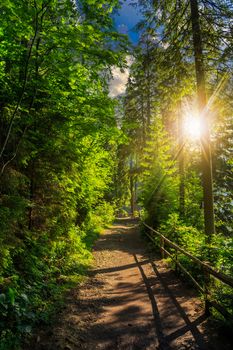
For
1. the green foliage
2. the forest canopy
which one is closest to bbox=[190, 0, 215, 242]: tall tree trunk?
the forest canopy

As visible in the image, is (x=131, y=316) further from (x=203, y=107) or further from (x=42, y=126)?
(x=203, y=107)

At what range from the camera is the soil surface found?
581cm

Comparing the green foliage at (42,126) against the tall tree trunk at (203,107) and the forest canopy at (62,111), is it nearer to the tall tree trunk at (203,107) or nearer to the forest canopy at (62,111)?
the forest canopy at (62,111)

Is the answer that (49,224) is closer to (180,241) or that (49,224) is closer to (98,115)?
(98,115)

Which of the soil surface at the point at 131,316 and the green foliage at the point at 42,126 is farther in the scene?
the green foliage at the point at 42,126

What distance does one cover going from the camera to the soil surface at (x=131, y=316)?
19.1 feet

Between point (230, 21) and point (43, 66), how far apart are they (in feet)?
23.8

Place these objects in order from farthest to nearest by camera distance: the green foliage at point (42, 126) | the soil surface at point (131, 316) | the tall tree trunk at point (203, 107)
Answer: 1. the tall tree trunk at point (203, 107)
2. the green foliage at point (42, 126)
3. the soil surface at point (131, 316)

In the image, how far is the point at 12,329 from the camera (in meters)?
5.26

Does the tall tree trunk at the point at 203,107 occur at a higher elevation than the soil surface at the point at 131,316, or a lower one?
higher

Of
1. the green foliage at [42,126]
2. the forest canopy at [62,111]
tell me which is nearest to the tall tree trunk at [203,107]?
the forest canopy at [62,111]

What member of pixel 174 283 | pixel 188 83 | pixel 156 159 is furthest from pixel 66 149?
pixel 156 159

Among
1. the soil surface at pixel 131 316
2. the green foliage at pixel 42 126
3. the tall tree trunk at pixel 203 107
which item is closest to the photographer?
the soil surface at pixel 131 316

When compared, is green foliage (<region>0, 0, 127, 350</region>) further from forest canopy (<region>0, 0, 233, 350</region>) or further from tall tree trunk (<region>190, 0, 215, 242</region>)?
tall tree trunk (<region>190, 0, 215, 242</region>)
